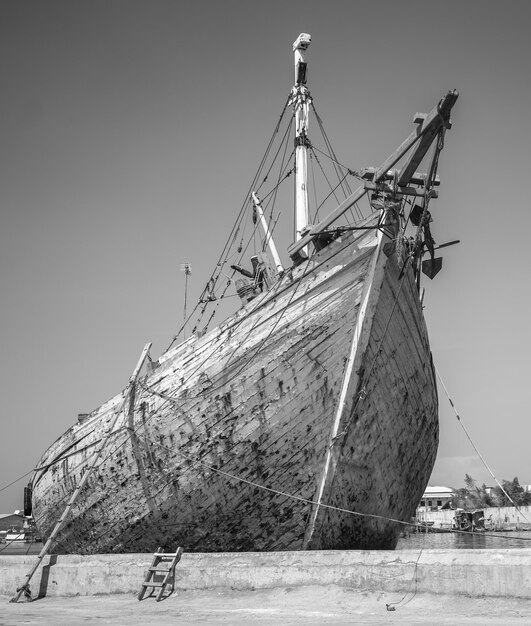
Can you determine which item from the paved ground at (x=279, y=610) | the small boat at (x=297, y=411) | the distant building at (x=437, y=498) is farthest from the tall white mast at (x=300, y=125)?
the distant building at (x=437, y=498)

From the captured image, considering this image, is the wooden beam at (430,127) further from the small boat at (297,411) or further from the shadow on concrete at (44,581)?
the shadow on concrete at (44,581)

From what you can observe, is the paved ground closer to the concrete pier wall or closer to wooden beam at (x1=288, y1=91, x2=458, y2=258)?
the concrete pier wall

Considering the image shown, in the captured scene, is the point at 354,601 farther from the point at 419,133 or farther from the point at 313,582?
the point at 419,133

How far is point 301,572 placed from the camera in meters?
6.72

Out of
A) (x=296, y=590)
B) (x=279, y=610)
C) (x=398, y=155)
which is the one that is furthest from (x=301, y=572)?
(x=398, y=155)

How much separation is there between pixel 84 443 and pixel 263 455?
349cm

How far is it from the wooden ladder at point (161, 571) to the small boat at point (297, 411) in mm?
1495

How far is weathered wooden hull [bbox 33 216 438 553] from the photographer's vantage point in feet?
28.8

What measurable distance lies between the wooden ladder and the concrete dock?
0.09m

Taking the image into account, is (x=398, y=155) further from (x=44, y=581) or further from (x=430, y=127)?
(x=44, y=581)

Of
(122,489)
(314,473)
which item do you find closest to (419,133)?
(314,473)

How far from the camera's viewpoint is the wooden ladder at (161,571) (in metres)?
7.31

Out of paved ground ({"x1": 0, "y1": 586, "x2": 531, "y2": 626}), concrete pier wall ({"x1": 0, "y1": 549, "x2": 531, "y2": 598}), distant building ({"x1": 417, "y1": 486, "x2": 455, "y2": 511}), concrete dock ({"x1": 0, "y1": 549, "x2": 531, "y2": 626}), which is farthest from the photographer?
distant building ({"x1": 417, "y1": 486, "x2": 455, "y2": 511})

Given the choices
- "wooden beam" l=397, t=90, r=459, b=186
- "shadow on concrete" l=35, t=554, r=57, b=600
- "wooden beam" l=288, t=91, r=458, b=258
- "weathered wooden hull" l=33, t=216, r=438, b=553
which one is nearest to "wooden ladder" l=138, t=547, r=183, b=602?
"weathered wooden hull" l=33, t=216, r=438, b=553
